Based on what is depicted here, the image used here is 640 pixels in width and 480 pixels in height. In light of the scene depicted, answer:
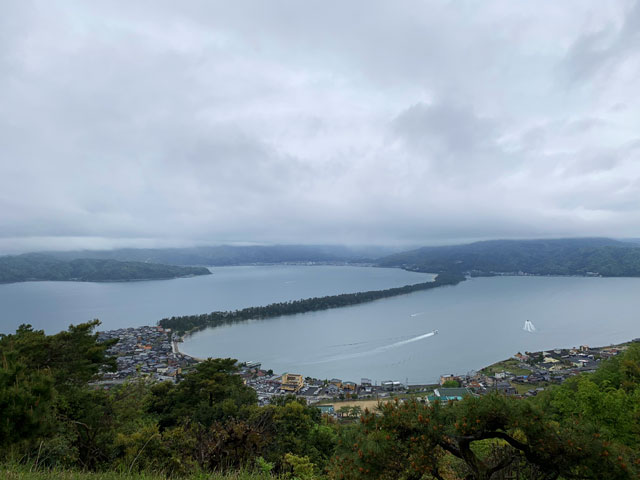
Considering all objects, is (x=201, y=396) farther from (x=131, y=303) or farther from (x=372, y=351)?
(x=131, y=303)

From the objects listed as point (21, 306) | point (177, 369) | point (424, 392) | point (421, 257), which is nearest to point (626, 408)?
point (424, 392)

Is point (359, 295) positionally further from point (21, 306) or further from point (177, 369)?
point (21, 306)

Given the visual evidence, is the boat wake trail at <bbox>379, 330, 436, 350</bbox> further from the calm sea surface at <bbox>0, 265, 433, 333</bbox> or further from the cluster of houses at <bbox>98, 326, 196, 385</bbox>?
the calm sea surface at <bbox>0, 265, 433, 333</bbox>

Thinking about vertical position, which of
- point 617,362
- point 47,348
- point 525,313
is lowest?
point 525,313

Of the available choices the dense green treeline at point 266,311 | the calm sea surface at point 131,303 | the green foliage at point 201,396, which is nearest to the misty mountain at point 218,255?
the calm sea surface at point 131,303

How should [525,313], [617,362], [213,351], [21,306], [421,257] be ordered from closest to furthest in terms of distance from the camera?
[617,362], [213,351], [525,313], [21,306], [421,257]

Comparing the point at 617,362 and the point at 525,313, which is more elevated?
the point at 617,362

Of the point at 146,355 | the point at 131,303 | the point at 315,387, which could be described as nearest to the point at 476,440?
the point at 315,387

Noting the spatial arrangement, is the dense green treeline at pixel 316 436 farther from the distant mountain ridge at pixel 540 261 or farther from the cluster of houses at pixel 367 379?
the distant mountain ridge at pixel 540 261
